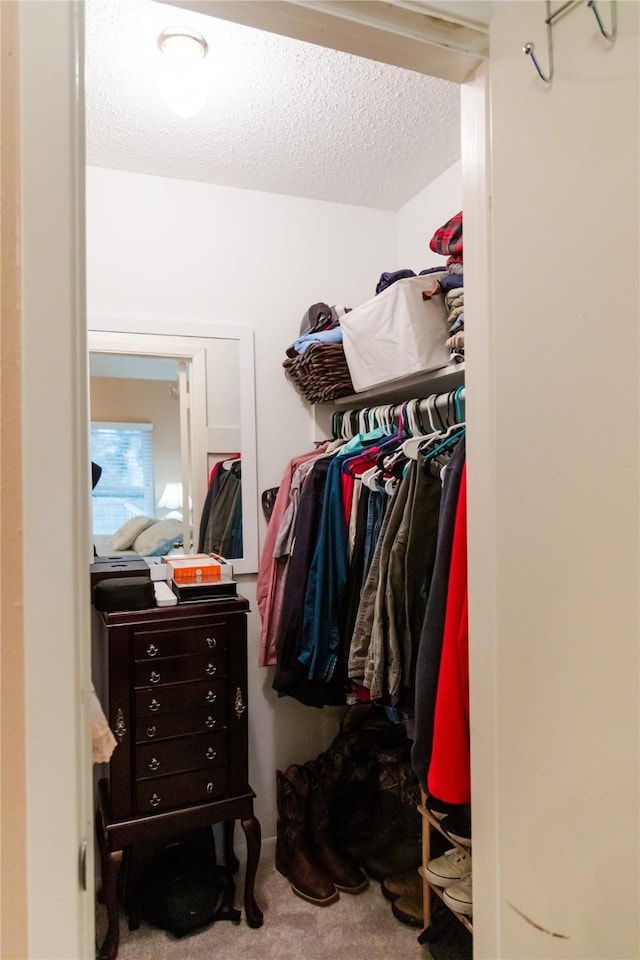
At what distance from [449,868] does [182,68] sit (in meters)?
2.30

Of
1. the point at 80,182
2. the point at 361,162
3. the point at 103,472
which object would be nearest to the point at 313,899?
the point at 103,472

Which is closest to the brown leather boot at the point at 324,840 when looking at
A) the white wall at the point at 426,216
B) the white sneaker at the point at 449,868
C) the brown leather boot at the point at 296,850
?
the brown leather boot at the point at 296,850

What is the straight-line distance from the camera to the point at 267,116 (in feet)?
5.61

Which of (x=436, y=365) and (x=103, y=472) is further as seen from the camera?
(x=103, y=472)

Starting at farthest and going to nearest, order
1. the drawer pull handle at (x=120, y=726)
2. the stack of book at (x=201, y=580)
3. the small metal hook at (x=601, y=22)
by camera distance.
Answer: the stack of book at (x=201, y=580) → the drawer pull handle at (x=120, y=726) → the small metal hook at (x=601, y=22)

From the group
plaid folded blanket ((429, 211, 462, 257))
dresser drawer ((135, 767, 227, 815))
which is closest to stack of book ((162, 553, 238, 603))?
dresser drawer ((135, 767, 227, 815))

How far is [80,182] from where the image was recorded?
61 centimetres

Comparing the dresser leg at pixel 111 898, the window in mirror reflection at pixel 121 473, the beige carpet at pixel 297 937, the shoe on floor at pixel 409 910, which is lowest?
the beige carpet at pixel 297 937

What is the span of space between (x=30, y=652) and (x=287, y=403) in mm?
1795

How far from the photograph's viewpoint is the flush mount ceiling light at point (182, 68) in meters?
1.38

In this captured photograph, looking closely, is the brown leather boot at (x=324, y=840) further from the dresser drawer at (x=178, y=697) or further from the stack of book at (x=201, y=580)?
the stack of book at (x=201, y=580)

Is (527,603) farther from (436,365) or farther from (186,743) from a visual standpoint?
(186,743)

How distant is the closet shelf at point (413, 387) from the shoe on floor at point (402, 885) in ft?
5.49

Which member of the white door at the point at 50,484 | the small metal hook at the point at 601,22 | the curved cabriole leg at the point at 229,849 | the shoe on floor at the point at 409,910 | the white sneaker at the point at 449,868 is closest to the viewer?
the white door at the point at 50,484
